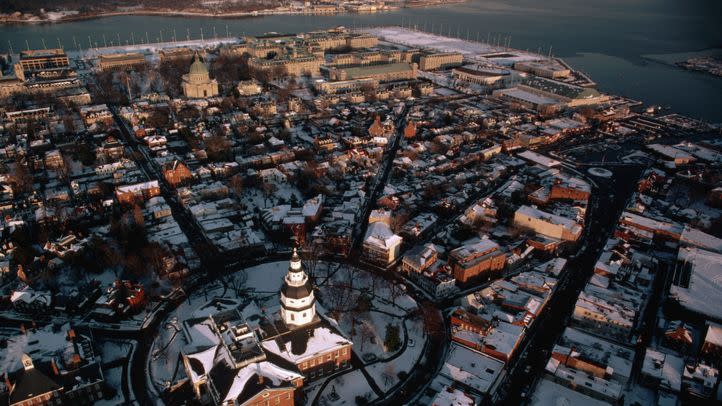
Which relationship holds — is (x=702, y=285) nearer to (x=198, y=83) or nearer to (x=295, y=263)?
(x=295, y=263)

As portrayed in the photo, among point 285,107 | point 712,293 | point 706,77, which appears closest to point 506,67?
point 706,77

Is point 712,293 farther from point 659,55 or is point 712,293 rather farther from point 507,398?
point 659,55

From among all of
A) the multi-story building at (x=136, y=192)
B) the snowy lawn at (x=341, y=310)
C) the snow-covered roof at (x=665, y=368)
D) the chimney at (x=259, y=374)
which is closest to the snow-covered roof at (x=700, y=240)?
the snow-covered roof at (x=665, y=368)

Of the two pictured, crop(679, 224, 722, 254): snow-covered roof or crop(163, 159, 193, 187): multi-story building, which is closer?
crop(679, 224, 722, 254): snow-covered roof

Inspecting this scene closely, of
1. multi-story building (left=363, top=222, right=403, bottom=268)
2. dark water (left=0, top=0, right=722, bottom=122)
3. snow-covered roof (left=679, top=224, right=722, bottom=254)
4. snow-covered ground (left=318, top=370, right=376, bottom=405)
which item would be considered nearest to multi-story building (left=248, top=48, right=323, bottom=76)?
dark water (left=0, top=0, right=722, bottom=122)

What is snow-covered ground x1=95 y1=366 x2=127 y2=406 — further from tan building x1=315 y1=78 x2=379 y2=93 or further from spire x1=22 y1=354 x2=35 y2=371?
tan building x1=315 y1=78 x2=379 y2=93
